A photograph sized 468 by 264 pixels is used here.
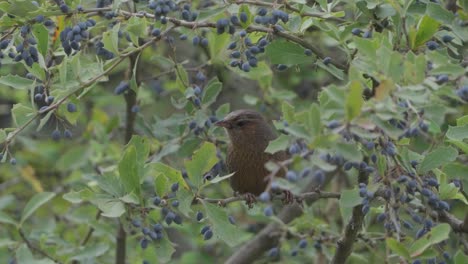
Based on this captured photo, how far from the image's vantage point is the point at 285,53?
3502 mm

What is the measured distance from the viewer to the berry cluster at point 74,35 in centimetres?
345

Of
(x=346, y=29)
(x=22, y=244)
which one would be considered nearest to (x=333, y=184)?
(x=22, y=244)

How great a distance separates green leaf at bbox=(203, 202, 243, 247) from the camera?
3.38 metres

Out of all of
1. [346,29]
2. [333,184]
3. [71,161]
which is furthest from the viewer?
[333,184]

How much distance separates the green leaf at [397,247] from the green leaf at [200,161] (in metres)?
0.81

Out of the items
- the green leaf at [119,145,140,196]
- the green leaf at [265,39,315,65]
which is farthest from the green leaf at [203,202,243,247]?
the green leaf at [265,39,315,65]

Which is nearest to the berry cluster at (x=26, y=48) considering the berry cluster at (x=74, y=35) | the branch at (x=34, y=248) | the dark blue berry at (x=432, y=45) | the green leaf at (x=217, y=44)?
the berry cluster at (x=74, y=35)

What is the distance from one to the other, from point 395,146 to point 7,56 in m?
1.65

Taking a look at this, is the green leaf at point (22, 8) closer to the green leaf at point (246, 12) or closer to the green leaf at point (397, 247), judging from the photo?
the green leaf at point (246, 12)

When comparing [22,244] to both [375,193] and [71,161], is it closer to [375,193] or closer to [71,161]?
[71,161]

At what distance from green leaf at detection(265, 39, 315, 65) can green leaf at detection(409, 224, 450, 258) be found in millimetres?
960

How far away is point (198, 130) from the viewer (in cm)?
427

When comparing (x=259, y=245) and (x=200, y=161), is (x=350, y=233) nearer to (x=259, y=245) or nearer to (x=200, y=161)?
(x=200, y=161)

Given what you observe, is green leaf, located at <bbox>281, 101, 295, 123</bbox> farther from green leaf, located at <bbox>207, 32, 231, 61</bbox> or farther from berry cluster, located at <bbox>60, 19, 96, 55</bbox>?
green leaf, located at <bbox>207, 32, 231, 61</bbox>
